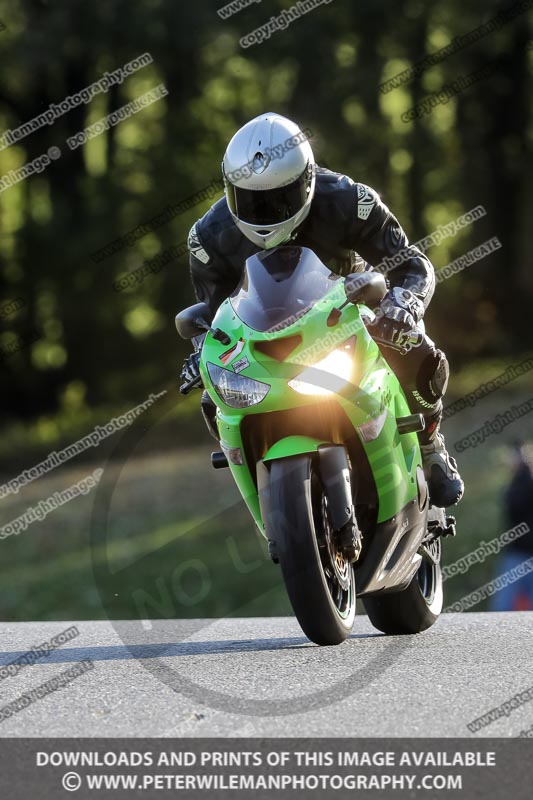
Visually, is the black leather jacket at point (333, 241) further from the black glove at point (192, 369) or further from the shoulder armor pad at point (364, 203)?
the black glove at point (192, 369)

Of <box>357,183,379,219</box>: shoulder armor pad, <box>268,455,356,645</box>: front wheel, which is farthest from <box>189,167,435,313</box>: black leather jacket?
<box>268,455,356,645</box>: front wheel

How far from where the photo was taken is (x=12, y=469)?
24.4m

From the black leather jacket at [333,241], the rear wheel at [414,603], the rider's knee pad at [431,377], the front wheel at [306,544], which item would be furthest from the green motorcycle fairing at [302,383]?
the rear wheel at [414,603]

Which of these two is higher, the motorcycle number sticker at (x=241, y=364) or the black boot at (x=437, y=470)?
the motorcycle number sticker at (x=241, y=364)

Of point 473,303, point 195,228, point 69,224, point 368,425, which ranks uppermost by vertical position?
point 195,228

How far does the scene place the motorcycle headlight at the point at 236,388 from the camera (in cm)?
470

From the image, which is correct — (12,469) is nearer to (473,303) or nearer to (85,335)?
(85,335)

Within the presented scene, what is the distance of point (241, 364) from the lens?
4.76 meters

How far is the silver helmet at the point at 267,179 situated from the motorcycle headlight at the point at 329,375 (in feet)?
2.19

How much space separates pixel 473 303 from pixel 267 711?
74.3 feet

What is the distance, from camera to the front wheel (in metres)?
4.50

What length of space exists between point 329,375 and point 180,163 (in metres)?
22.0

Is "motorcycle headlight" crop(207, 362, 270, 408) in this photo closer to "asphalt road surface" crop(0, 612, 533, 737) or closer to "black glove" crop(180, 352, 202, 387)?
"black glove" crop(180, 352, 202, 387)

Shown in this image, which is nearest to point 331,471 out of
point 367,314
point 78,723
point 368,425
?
point 368,425
